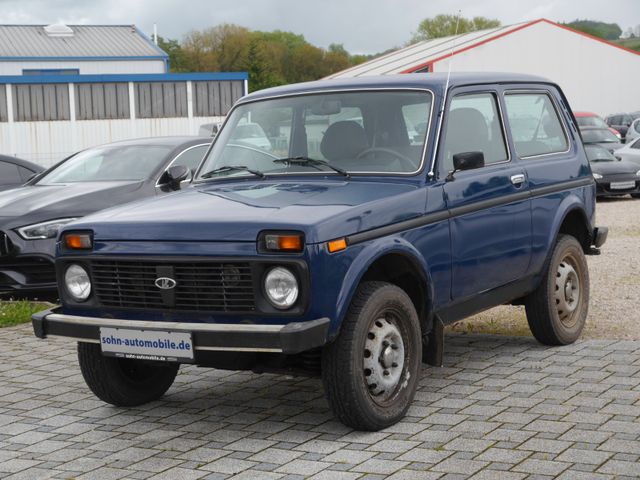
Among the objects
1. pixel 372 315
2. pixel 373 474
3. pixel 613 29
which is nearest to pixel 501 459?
pixel 373 474

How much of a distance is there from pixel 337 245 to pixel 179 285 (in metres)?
0.87

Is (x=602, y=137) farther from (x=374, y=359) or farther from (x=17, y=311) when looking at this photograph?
(x=374, y=359)

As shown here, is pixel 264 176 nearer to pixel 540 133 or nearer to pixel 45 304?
pixel 540 133

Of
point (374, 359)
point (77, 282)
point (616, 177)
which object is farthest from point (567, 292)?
point (616, 177)

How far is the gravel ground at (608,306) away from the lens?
348 inches

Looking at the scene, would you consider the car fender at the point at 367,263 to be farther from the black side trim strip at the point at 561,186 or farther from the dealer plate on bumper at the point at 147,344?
the black side trim strip at the point at 561,186

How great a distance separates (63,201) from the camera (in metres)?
10.6

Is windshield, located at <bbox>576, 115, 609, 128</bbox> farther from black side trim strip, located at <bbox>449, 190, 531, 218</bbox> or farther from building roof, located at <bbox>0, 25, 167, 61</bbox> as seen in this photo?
building roof, located at <bbox>0, 25, 167, 61</bbox>

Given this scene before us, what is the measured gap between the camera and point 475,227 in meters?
6.86

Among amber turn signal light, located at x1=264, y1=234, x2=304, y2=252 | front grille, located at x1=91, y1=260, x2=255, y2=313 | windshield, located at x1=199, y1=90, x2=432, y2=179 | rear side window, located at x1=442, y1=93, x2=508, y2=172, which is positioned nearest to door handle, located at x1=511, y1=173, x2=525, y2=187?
rear side window, located at x1=442, y1=93, x2=508, y2=172

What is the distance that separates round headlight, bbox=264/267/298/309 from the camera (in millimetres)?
5465

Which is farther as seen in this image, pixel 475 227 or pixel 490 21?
pixel 490 21

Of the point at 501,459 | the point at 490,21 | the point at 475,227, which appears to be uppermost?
the point at 490,21

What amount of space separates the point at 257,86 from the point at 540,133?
97.2 metres
